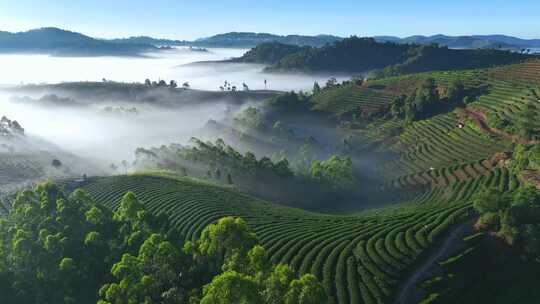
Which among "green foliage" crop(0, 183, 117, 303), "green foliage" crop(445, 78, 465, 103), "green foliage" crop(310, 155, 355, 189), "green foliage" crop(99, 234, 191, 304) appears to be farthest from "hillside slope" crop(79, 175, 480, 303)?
"green foliage" crop(445, 78, 465, 103)

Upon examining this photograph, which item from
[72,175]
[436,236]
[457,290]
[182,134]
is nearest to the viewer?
[457,290]

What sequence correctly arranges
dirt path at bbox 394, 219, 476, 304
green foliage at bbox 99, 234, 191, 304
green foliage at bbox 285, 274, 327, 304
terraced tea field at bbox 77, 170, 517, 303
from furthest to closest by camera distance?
terraced tea field at bbox 77, 170, 517, 303 < dirt path at bbox 394, 219, 476, 304 < green foliage at bbox 99, 234, 191, 304 < green foliage at bbox 285, 274, 327, 304

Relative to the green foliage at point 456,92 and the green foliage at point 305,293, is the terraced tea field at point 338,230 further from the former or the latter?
the green foliage at point 456,92

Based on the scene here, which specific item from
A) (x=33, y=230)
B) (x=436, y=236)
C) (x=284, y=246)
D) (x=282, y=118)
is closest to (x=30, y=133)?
(x=282, y=118)

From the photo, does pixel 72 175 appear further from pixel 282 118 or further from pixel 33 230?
pixel 282 118

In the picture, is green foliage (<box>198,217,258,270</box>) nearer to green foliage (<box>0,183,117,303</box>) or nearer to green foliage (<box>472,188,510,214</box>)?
green foliage (<box>0,183,117,303</box>)

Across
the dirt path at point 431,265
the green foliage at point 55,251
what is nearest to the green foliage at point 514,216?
the dirt path at point 431,265

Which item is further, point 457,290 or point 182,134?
point 182,134
